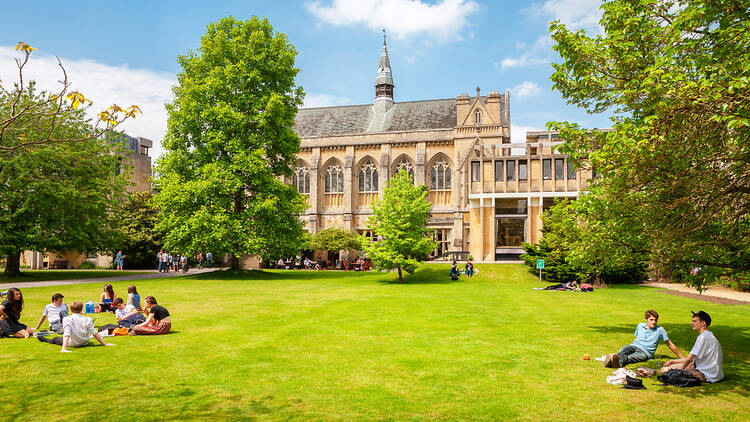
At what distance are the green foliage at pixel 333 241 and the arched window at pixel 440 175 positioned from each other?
12.7 metres

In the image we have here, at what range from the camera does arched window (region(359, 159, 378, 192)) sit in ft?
209

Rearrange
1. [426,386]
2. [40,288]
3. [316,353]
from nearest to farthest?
[426,386], [316,353], [40,288]

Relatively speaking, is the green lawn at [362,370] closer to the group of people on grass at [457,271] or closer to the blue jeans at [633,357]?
the blue jeans at [633,357]

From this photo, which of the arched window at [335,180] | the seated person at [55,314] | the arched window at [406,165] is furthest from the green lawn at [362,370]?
the arched window at [335,180]

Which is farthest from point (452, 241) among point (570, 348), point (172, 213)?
point (570, 348)

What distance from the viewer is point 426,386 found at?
807cm

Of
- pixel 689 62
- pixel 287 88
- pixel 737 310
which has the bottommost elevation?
pixel 737 310

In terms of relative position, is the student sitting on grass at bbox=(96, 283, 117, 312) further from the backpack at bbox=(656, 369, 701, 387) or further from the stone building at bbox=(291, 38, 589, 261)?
the stone building at bbox=(291, 38, 589, 261)

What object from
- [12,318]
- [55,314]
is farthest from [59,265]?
[55,314]

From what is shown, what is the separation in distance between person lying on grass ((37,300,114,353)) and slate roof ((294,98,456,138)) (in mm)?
53863

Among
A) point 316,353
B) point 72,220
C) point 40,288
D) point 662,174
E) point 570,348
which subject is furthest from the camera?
point 72,220

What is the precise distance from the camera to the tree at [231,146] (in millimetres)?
31828

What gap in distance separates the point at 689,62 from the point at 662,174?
234 centimetres

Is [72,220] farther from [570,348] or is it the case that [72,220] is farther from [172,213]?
[570,348]
